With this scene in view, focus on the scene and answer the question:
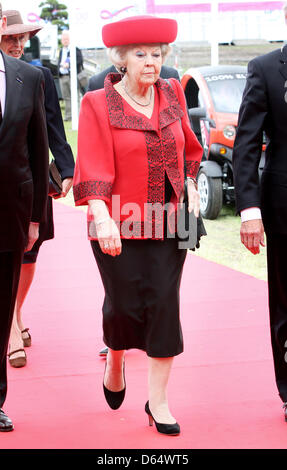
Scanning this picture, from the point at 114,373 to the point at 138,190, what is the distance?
0.92 m

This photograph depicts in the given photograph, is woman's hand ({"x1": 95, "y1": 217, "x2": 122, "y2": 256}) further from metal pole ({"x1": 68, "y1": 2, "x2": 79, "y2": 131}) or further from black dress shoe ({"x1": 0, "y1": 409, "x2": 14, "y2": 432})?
metal pole ({"x1": 68, "y1": 2, "x2": 79, "y2": 131})

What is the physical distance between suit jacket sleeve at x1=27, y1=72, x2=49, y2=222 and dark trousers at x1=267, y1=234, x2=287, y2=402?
3.52 ft

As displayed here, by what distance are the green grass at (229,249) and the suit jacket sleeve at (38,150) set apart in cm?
365

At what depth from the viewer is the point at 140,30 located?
3.57 metres

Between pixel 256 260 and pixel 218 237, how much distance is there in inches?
47.6

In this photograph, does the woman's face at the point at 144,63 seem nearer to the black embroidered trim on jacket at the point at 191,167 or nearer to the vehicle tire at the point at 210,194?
the black embroidered trim on jacket at the point at 191,167

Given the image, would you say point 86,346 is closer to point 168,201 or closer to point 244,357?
point 244,357

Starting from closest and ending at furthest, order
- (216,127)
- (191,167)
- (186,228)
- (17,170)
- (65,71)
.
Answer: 1. (17,170)
2. (186,228)
3. (191,167)
4. (216,127)
5. (65,71)

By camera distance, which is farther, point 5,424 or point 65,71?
point 65,71

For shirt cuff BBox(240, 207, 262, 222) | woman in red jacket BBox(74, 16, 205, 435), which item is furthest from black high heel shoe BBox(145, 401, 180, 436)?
shirt cuff BBox(240, 207, 262, 222)

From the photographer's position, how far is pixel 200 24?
29.0 metres

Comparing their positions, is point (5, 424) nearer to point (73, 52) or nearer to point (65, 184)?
point (65, 184)

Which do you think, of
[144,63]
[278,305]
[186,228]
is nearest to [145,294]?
[186,228]

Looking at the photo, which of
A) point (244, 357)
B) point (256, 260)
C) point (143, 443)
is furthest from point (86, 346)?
point (256, 260)
